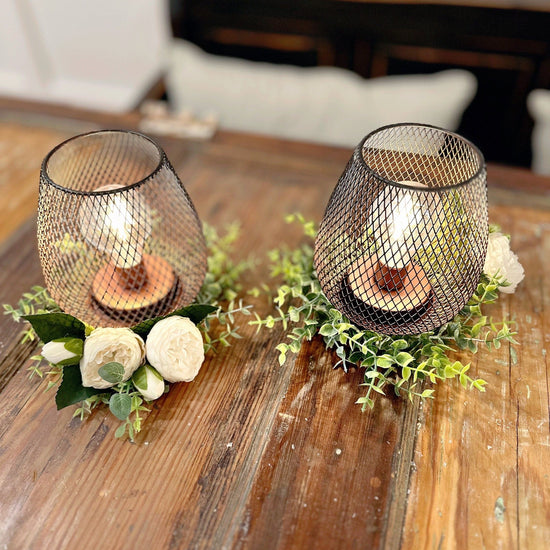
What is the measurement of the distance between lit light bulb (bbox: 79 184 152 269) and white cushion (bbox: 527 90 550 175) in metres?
1.10

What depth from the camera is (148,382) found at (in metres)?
0.67

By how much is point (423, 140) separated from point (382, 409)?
0.37 meters

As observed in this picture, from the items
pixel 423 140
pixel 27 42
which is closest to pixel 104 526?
pixel 423 140

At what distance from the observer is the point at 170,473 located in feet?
2.06

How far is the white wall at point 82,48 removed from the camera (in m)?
2.47

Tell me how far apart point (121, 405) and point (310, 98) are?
3.72 ft

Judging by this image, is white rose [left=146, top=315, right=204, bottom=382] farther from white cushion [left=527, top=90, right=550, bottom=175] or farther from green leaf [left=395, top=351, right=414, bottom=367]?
white cushion [left=527, top=90, right=550, bottom=175]

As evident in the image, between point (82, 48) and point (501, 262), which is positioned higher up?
point (501, 262)

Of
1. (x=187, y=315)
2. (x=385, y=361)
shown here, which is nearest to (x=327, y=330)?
(x=385, y=361)

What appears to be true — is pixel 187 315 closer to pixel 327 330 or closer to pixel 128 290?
pixel 128 290

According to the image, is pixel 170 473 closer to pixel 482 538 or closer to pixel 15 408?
pixel 15 408

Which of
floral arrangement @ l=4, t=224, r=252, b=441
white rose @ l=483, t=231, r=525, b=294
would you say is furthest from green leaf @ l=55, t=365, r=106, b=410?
white rose @ l=483, t=231, r=525, b=294

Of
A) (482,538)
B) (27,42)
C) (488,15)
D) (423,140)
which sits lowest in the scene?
(27,42)

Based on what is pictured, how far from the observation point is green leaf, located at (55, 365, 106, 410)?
656mm
